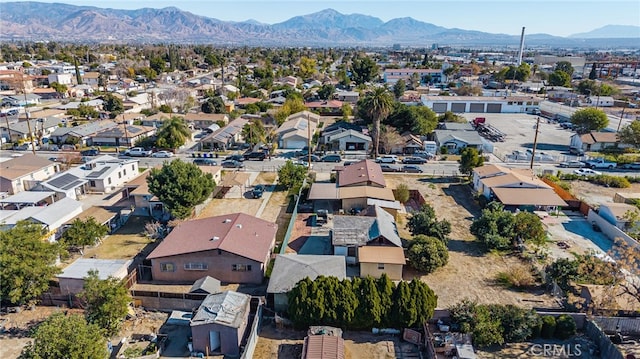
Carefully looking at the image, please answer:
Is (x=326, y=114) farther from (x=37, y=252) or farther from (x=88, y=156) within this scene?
(x=37, y=252)

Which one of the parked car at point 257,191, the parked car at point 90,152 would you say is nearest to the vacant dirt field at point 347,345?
the parked car at point 257,191

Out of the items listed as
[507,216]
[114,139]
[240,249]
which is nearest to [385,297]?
[240,249]

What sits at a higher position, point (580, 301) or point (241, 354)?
point (580, 301)

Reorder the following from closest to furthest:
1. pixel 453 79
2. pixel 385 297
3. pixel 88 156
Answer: pixel 385 297 → pixel 88 156 → pixel 453 79

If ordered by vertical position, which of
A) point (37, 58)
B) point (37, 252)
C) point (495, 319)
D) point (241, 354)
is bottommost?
point (241, 354)

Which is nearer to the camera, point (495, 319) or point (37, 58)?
point (495, 319)
